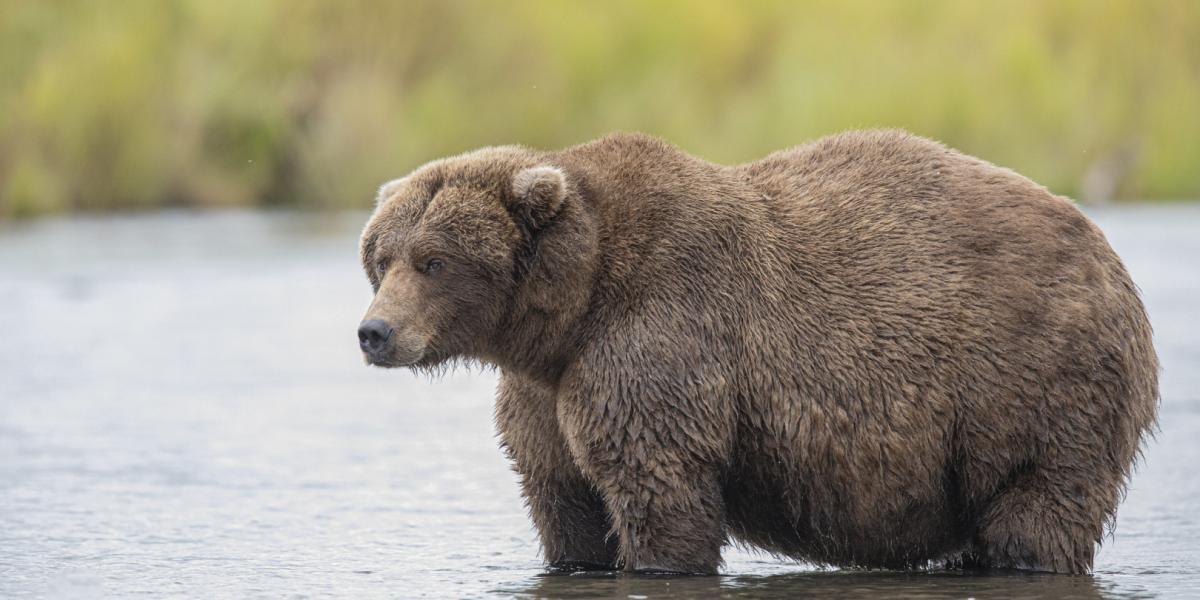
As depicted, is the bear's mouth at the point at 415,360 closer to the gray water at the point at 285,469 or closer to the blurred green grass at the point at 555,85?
the gray water at the point at 285,469

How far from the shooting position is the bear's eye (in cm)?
761

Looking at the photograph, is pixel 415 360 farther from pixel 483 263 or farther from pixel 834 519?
pixel 834 519

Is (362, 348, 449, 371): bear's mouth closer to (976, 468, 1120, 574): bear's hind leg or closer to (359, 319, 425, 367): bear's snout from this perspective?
(359, 319, 425, 367): bear's snout

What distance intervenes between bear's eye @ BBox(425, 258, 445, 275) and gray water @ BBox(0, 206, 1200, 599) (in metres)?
1.36

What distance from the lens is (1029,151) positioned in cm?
3216

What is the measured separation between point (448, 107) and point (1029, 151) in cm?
1014

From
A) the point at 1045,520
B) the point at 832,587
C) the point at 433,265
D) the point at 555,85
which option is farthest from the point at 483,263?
the point at 555,85

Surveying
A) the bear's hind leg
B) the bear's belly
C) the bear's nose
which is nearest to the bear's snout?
the bear's nose

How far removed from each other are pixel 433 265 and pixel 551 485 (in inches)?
44.8

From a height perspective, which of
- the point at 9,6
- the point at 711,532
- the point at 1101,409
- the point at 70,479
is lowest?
the point at 70,479

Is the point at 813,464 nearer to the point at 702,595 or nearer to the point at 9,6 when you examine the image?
the point at 702,595

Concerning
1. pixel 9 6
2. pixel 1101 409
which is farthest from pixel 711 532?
pixel 9 6

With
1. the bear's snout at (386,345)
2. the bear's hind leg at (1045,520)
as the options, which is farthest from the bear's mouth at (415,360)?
the bear's hind leg at (1045,520)

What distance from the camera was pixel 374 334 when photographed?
Result: 24.4ft
